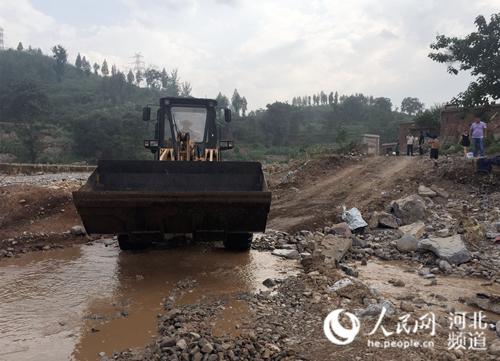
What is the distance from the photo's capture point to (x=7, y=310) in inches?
161

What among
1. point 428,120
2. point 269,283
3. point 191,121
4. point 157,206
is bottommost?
point 269,283

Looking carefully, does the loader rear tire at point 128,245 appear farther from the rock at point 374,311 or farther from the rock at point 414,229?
the rock at point 414,229

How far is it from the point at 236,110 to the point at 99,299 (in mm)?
62425

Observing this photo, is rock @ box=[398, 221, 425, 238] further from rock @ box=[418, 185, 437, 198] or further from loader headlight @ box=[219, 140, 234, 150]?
loader headlight @ box=[219, 140, 234, 150]

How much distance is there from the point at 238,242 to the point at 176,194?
6.12 feet

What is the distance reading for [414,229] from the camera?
282 inches

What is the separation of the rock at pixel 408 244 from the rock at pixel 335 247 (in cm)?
84

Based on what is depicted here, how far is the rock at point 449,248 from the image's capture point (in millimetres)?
5680

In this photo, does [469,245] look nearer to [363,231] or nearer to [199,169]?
[363,231]

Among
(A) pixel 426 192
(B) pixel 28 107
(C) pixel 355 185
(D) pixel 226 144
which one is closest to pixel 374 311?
(D) pixel 226 144

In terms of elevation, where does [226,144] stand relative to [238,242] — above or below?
above

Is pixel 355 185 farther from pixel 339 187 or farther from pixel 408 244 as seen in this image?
pixel 408 244

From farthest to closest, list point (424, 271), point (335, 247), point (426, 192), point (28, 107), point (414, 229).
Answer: point (28, 107) < point (426, 192) < point (414, 229) < point (335, 247) < point (424, 271)

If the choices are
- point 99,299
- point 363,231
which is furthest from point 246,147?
point 99,299
